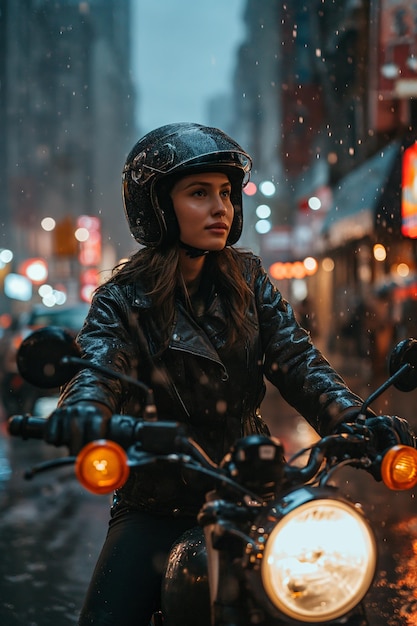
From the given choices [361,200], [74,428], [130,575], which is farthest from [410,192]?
[74,428]

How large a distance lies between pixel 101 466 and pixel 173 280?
3.26 ft

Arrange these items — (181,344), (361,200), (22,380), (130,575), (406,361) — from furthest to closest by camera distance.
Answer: (361,200)
(22,380)
(181,344)
(130,575)
(406,361)

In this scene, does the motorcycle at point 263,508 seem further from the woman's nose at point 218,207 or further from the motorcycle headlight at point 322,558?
the woman's nose at point 218,207

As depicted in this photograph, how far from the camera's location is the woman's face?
2.83 m

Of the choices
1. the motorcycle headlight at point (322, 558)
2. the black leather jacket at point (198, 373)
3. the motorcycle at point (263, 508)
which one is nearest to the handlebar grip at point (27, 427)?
the motorcycle at point (263, 508)

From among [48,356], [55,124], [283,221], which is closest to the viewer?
[48,356]

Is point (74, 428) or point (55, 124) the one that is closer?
point (74, 428)

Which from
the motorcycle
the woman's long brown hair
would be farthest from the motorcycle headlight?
the woman's long brown hair

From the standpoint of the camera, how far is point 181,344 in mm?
2754

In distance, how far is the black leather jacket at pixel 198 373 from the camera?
271cm

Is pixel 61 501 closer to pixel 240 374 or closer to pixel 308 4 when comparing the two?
pixel 240 374

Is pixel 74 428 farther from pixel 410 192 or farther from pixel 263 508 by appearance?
pixel 410 192

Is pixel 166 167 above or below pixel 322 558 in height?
above

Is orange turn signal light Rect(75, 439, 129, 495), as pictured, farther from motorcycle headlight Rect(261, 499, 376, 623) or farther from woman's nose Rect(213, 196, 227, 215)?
woman's nose Rect(213, 196, 227, 215)
